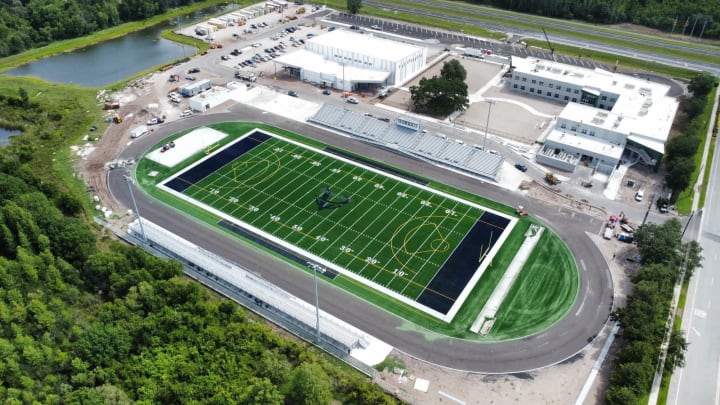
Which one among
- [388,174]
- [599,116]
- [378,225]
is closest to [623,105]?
[599,116]

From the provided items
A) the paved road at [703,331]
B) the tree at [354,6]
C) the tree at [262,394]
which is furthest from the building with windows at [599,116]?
the tree at [354,6]

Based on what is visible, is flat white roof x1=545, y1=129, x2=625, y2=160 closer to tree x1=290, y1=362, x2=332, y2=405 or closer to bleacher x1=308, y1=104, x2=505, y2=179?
bleacher x1=308, y1=104, x2=505, y2=179

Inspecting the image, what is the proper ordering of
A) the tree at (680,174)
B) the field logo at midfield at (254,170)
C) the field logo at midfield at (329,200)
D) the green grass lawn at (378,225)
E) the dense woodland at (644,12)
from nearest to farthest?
the green grass lawn at (378,225) < the field logo at midfield at (329,200) < the tree at (680,174) < the field logo at midfield at (254,170) < the dense woodland at (644,12)

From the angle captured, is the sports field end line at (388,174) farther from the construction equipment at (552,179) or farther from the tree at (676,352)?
the tree at (676,352)

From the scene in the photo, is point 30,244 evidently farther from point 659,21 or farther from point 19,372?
point 659,21

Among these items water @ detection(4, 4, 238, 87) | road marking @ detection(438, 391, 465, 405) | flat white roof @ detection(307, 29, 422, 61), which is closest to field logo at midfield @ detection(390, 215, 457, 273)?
road marking @ detection(438, 391, 465, 405)

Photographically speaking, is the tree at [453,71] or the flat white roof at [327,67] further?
the flat white roof at [327,67]
